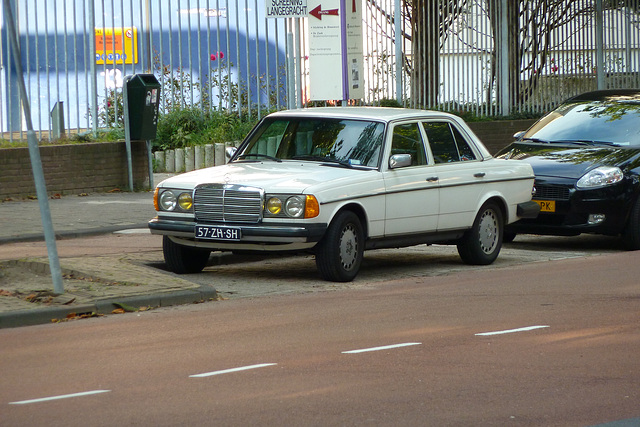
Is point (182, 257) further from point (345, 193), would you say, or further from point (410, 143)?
point (410, 143)

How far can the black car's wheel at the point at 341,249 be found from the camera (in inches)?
410

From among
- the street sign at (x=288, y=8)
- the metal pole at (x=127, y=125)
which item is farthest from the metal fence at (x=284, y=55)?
the street sign at (x=288, y=8)

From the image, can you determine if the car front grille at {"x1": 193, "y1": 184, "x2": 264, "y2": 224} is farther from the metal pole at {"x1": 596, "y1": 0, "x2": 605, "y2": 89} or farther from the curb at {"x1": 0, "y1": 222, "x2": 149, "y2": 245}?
the metal pole at {"x1": 596, "y1": 0, "x2": 605, "y2": 89}

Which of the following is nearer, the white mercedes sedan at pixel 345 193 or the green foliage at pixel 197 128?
the white mercedes sedan at pixel 345 193

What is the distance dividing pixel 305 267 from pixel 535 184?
321cm

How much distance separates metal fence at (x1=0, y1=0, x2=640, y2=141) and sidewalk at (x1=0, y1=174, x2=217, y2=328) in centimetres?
434

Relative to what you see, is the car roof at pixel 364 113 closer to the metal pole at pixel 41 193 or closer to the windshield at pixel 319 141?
the windshield at pixel 319 141

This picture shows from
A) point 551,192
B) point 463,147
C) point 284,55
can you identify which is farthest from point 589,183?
point 284,55

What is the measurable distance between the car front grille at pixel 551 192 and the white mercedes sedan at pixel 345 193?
2.37 feet

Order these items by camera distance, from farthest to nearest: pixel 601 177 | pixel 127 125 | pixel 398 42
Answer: pixel 398 42
pixel 127 125
pixel 601 177

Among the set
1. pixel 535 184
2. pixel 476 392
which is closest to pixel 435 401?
pixel 476 392

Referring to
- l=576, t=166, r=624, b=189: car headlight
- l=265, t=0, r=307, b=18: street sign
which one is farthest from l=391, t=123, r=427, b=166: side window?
l=265, t=0, r=307, b=18: street sign

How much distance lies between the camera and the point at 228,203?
1045cm

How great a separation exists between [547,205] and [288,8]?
592 centimetres
